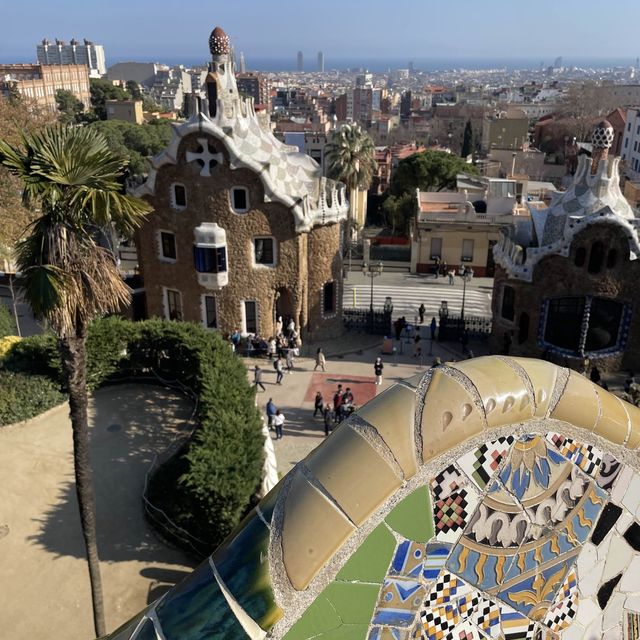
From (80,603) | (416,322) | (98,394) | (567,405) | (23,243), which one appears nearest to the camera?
(567,405)

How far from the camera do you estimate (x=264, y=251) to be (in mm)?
24703

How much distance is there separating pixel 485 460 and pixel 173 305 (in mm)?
23659

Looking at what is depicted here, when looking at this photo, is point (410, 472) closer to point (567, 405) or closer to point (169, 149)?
point (567, 405)

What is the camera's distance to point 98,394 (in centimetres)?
1869

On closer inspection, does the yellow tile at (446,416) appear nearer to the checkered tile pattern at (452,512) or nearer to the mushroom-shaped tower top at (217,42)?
the checkered tile pattern at (452,512)

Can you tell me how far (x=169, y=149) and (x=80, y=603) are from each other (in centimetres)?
1658

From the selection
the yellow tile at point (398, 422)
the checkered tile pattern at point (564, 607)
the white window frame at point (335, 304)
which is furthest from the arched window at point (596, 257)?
the yellow tile at point (398, 422)

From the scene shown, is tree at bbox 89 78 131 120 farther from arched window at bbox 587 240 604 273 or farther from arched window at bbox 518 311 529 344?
arched window at bbox 587 240 604 273

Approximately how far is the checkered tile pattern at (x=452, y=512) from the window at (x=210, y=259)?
2080 centimetres

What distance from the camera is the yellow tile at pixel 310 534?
10.9ft

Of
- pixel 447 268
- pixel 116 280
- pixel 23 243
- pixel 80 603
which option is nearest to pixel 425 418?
pixel 116 280

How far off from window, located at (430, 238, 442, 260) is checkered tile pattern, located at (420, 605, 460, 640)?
33.4 metres

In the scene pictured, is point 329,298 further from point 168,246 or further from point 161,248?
point 161,248

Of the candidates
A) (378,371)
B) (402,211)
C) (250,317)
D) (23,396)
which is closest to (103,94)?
(402,211)
